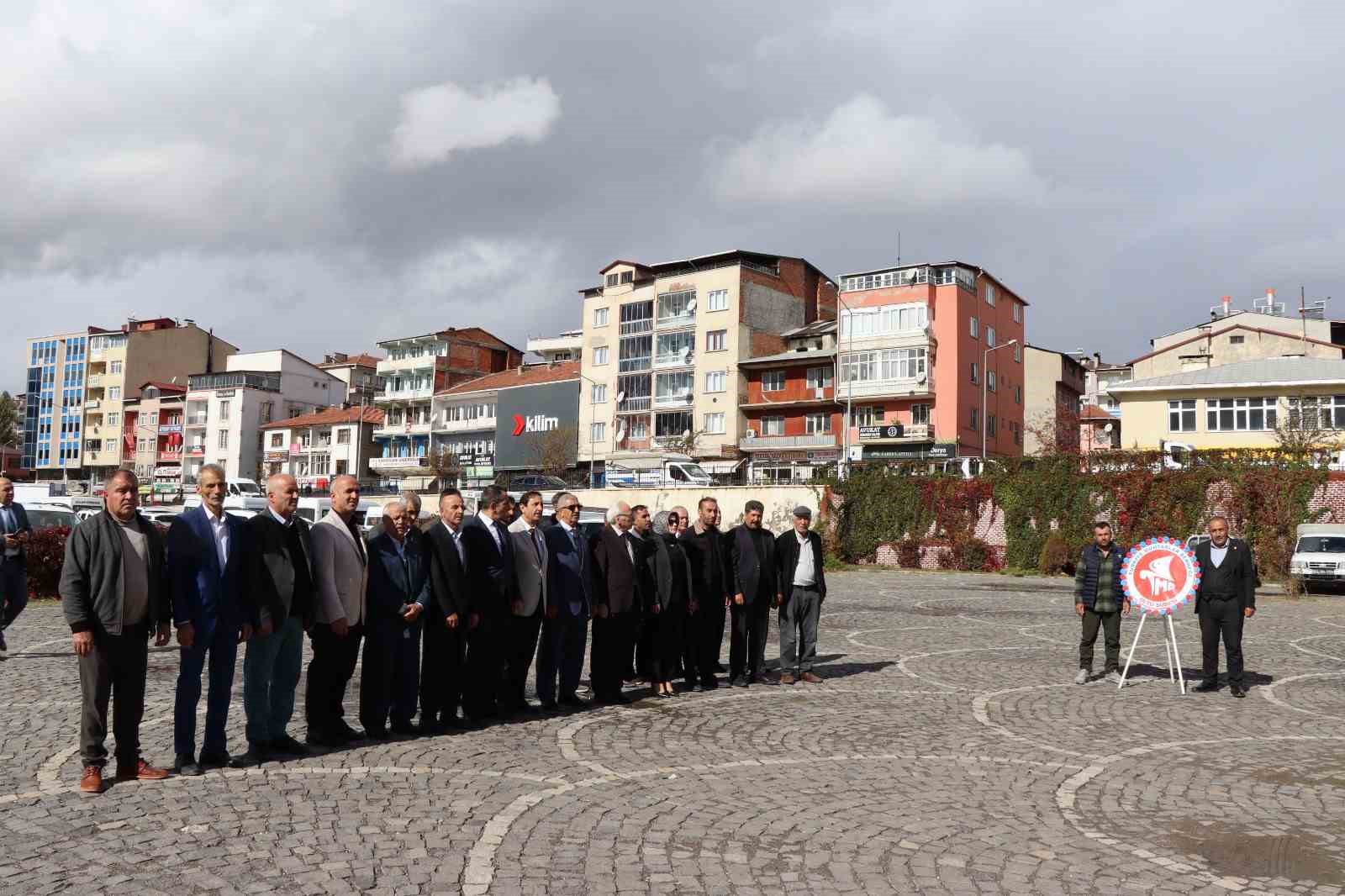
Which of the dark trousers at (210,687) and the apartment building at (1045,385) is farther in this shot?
the apartment building at (1045,385)

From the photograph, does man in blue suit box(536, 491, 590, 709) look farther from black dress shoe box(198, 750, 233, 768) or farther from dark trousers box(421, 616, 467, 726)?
black dress shoe box(198, 750, 233, 768)

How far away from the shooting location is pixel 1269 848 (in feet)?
21.6

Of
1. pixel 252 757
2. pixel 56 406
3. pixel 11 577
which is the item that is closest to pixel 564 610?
pixel 252 757

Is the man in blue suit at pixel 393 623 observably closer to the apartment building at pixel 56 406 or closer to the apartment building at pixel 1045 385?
the apartment building at pixel 1045 385

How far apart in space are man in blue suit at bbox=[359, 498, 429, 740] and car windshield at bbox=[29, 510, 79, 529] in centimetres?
2197

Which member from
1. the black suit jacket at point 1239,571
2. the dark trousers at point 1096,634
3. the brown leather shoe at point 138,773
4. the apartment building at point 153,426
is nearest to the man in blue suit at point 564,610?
the brown leather shoe at point 138,773

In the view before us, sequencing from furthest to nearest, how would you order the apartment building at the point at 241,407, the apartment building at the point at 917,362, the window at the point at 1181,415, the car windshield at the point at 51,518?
the apartment building at the point at 241,407
the apartment building at the point at 917,362
the window at the point at 1181,415
the car windshield at the point at 51,518

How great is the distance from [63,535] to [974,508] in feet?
110

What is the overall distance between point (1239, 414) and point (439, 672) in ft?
181

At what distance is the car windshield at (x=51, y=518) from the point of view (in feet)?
92.6

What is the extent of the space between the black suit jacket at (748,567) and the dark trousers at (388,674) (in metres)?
4.45

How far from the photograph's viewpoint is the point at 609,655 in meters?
11.8

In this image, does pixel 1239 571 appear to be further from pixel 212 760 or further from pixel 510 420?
pixel 510 420

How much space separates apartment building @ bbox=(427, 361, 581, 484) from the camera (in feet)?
289
